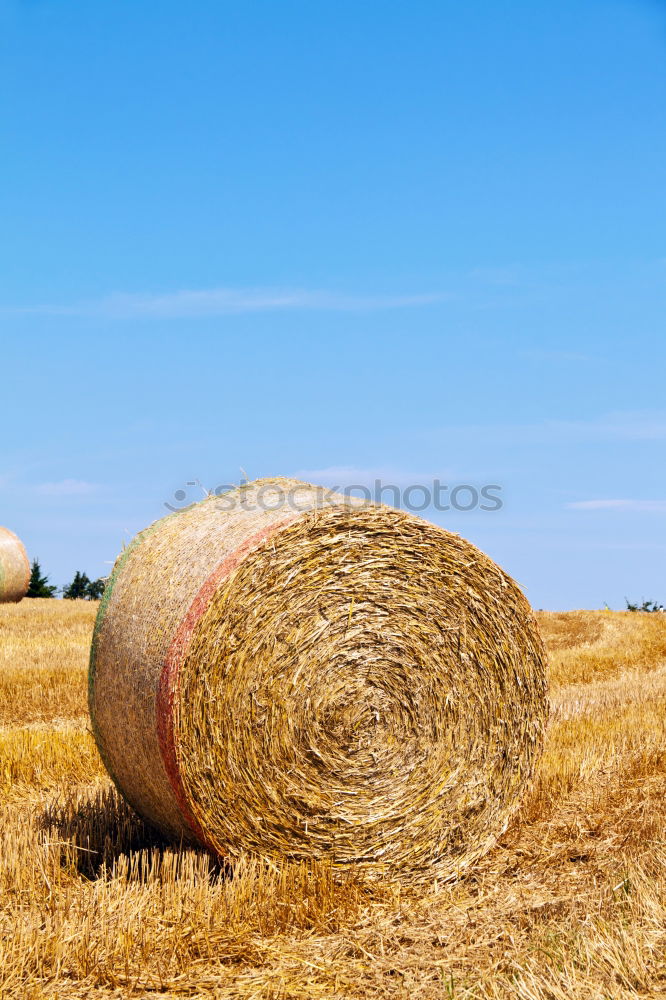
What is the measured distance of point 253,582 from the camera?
18.0ft

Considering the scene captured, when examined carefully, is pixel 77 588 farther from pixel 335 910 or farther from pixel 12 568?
pixel 335 910

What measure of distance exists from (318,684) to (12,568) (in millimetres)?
21271

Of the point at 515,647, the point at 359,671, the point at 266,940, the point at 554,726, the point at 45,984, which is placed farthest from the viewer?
the point at 554,726

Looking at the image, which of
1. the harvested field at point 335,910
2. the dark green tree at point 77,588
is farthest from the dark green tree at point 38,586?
the harvested field at point 335,910

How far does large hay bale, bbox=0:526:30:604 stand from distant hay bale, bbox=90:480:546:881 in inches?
787

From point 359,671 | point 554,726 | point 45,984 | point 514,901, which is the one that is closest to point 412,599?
point 359,671

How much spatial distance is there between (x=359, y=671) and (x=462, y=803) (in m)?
1.14

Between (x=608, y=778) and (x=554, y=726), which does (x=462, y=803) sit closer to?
(x=608, y=778)

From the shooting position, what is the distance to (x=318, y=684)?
5.65 metres

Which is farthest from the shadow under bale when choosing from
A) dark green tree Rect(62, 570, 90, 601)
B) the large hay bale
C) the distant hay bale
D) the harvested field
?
dark green tree Rect(62, 570, 90, 601)

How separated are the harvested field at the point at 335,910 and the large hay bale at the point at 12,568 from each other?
59.0 ft

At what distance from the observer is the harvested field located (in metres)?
4.43

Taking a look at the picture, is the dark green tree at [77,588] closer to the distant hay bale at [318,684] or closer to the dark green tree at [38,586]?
the dark green tree at [38,586]

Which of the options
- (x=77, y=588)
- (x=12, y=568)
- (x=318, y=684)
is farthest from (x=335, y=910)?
(x=77, y=588)
